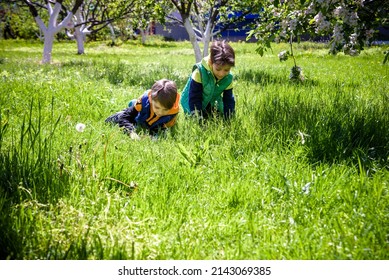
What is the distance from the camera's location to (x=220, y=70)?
3.79m

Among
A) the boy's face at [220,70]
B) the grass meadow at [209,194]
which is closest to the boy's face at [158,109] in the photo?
the grass meadow at [209,194]

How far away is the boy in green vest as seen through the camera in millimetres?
3713

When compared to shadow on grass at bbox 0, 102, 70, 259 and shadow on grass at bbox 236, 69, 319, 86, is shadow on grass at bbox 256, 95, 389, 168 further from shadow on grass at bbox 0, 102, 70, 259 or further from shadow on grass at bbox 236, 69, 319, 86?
shadow on grass at bbox 236, 69, 319, 86

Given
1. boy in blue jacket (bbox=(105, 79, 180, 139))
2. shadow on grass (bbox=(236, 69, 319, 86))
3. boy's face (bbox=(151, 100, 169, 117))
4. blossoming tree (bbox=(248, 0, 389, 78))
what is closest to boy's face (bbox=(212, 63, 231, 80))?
boy in blue jacket (bbox=(105, 79, 180, 139))

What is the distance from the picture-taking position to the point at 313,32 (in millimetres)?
4129

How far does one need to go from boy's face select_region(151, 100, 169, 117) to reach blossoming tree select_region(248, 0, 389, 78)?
1557 mm

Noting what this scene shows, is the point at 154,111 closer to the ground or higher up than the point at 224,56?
closer to the ground

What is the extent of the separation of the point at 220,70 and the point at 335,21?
5.16 feet

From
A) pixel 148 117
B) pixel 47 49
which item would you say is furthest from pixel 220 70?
pixel 47 49

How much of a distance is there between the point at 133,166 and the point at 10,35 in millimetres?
31031

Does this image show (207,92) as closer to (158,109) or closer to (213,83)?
(213,83)

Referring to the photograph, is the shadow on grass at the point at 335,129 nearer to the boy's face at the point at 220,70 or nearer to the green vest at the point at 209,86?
the boy's face at the point at 220,70

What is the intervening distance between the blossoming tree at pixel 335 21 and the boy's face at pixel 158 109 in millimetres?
1557
